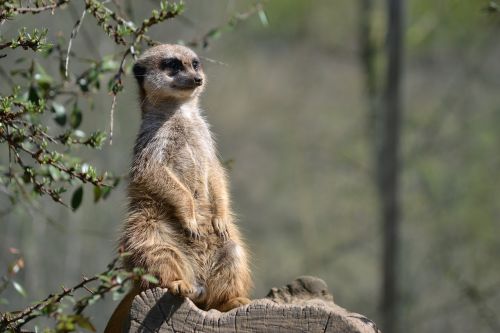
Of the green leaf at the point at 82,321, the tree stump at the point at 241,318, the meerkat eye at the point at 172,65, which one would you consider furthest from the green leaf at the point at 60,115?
the green leaf at the point at 82,321

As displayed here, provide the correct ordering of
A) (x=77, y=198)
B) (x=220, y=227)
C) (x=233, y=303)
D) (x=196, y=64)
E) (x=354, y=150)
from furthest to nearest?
(x=354, y=150) < (x=196, y=64) < (x=220, y=227) < (x=77, y=198) < (x=233, y=303)

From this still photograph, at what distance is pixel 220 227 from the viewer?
3.26 m

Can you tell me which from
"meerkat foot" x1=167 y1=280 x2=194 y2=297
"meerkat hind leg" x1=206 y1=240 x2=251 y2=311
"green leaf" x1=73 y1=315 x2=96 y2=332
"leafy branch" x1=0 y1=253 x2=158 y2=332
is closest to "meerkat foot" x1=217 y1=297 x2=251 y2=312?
"meerkat hind leg" x1=206 y1=240 x2=251 y2=311

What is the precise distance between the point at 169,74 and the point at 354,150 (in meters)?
5.88

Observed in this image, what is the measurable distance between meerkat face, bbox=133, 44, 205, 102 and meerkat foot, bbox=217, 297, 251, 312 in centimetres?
107

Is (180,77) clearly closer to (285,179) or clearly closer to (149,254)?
(149,254)

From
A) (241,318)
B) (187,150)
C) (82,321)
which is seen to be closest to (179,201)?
(187,150)

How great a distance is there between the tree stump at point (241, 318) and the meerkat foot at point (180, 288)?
0.13 ft

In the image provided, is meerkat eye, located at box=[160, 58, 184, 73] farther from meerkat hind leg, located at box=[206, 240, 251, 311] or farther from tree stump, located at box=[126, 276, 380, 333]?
tree stump, located at box=[126, 276, 380, 333]

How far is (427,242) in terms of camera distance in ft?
30.2

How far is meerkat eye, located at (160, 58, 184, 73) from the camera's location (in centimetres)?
376

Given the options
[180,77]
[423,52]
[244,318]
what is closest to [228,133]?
[423,52]

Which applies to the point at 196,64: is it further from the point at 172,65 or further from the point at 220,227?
the point at 220,227

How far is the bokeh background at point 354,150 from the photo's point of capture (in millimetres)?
8922
